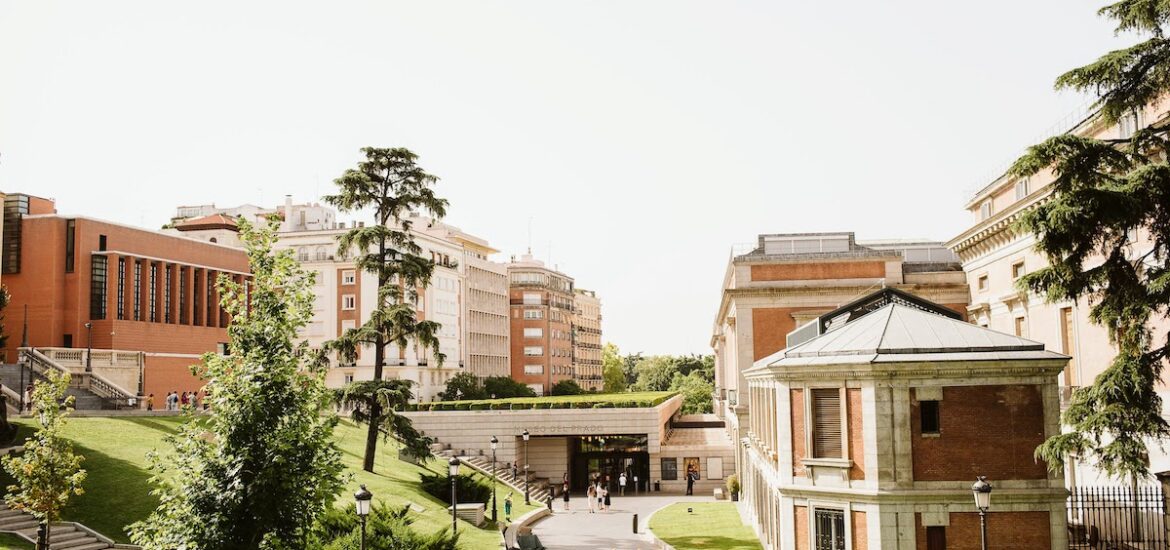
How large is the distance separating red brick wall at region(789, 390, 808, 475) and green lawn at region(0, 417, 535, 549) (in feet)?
31.9

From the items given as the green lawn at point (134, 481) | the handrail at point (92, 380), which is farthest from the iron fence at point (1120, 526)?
the handrail at point (92, 380)

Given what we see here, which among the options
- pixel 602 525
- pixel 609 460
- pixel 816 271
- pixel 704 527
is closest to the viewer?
pixel 704 527

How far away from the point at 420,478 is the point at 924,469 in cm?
2531

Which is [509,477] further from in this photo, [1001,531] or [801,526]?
[1001,531]

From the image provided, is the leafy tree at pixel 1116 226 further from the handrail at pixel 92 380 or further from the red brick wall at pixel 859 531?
the handrail at pixel 92 380

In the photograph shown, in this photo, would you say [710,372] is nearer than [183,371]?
No

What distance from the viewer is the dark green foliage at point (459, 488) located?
38.4 metres

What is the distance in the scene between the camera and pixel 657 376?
15662 centimetres

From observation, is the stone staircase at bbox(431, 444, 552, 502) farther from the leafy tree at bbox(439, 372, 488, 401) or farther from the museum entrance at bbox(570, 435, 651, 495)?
the leafy tree at bbox(439, 372, 488, 401)

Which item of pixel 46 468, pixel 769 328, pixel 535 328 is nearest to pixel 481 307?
pixel 535 328

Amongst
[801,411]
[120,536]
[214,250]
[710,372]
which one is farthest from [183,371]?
[710,372]

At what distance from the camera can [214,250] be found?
6906cm

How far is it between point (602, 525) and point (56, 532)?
71.1 feet

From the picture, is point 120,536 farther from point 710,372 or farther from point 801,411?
point 710,372
